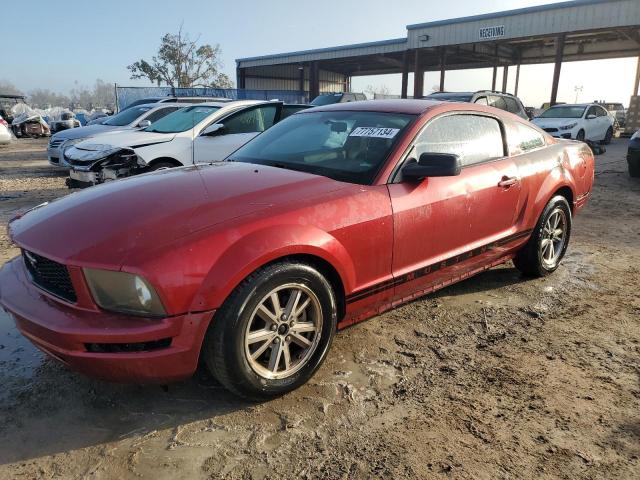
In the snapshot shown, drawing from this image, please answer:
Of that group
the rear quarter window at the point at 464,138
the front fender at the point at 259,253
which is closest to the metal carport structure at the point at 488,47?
the rear quarter window at the point at 464,138

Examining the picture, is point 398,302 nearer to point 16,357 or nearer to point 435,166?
point 435,166

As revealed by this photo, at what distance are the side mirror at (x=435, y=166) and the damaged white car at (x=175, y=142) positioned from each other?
4.55 meters

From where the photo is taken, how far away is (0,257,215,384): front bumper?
2156 mm

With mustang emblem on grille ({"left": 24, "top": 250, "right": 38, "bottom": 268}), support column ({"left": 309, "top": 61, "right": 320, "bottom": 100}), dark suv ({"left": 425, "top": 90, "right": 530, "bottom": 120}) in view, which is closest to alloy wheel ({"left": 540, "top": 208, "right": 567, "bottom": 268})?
mustang emblem on grille ({"left": 24, "top": 250, "right": 38, "bottom": 268})

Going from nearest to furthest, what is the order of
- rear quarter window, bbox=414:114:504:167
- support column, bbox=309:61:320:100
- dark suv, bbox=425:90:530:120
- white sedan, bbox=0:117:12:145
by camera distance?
rear quarter window, bbox=414:114:504:167
dark suv, bbox=425:90:530:120
white sedan, bbox=0:117:12:145
support column, bbox=309:61:320:100

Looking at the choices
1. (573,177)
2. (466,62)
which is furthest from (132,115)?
(466,62)

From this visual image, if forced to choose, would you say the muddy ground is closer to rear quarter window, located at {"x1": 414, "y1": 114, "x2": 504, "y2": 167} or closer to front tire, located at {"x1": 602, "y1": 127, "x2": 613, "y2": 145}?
rear quarter window, located at {"x1": 414, "y1": 114, "x2": 504, "y2": 167}

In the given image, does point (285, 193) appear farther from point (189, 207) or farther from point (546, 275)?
point (546, 275)

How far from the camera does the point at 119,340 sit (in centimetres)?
215

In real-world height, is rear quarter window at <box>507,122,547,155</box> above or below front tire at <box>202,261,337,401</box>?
above

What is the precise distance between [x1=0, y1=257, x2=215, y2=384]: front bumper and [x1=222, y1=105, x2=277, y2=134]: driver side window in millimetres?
5699

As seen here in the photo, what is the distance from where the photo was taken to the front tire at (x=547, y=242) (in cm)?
424

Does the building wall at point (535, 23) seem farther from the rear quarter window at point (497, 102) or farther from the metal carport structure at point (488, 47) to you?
the rear quarter window at point (497, 102)

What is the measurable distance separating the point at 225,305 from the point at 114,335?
1.62 ft
